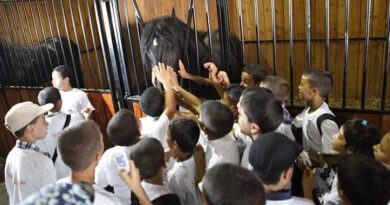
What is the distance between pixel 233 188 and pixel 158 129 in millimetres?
1171

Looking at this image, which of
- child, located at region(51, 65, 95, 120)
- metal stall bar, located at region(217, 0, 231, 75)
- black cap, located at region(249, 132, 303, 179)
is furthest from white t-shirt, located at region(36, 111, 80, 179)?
black cap, located at region(249, 132, 303, 179)

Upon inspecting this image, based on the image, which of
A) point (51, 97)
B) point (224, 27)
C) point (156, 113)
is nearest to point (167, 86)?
point (156, 113)

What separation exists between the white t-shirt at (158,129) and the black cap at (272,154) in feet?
3.09

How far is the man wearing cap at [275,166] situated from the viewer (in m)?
1.36

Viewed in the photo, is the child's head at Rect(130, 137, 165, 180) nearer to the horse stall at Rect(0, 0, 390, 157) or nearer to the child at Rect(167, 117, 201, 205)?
the child at Rect(167, 117, 201, 205)

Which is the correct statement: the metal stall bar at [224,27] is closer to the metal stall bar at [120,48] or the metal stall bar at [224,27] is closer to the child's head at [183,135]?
the metal stall bar at [120,48]

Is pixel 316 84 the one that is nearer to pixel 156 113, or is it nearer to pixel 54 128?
pixel 156 113

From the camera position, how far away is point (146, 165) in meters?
1.68

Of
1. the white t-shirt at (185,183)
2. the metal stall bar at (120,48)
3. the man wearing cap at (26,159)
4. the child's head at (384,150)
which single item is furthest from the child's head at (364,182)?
the metal stall bar at (120,48)

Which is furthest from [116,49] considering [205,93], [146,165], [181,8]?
[146,165]

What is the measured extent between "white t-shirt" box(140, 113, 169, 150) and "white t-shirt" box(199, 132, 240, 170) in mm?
455

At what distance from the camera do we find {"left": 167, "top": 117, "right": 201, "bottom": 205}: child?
1882 mm

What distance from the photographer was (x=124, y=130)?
1.97m

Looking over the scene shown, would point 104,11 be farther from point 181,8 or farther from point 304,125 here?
point 304,125
